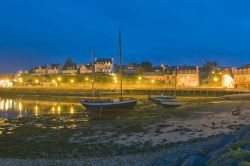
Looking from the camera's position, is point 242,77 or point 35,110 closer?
point 35,110

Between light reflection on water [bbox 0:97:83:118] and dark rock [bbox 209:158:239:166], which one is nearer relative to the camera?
dark rock [bbox 209:158:239:166]

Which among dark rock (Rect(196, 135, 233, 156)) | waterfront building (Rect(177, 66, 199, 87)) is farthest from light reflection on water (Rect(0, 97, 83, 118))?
waterfront building (Rect(177, 66, 199, 87))

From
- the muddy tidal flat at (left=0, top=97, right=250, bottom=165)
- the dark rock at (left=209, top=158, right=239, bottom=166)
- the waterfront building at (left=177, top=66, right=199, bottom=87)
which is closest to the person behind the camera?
the dark rock at (left=209, top=158, right=239, bottom=166)

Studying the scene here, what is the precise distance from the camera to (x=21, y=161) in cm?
1908

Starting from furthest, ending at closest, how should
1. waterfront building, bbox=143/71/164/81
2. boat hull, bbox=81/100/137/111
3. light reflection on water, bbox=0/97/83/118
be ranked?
waterfront building, bbox=143/71/164/81, light reflection on water, bbox=0/97/83/118, boat hull, bbox=81/100/137/111

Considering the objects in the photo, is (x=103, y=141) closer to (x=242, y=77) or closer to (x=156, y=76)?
(x=242, y=77)

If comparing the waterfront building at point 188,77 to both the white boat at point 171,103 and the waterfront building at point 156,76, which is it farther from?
the white boat at point 171,103

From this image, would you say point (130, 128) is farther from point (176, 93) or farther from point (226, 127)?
point (176, 93)

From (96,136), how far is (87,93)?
80.7 meters

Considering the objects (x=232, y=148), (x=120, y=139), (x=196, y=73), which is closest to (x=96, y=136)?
(x=120, y=139)

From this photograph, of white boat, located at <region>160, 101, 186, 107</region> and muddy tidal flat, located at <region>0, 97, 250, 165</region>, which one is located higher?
white boat, located at <region>160, 101, 186, 107</region>

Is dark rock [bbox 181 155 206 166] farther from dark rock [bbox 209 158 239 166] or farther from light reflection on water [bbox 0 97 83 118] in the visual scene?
light reflection on water [bbox 0 97 83 118]

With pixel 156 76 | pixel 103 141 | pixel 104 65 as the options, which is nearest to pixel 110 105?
pixel 103 141

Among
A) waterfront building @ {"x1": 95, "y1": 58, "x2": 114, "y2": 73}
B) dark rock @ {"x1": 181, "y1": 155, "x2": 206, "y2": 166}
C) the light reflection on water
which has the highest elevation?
waterfront building @ {"x1": 95, "y1": 58, "x2": 114, "y2": 73}
